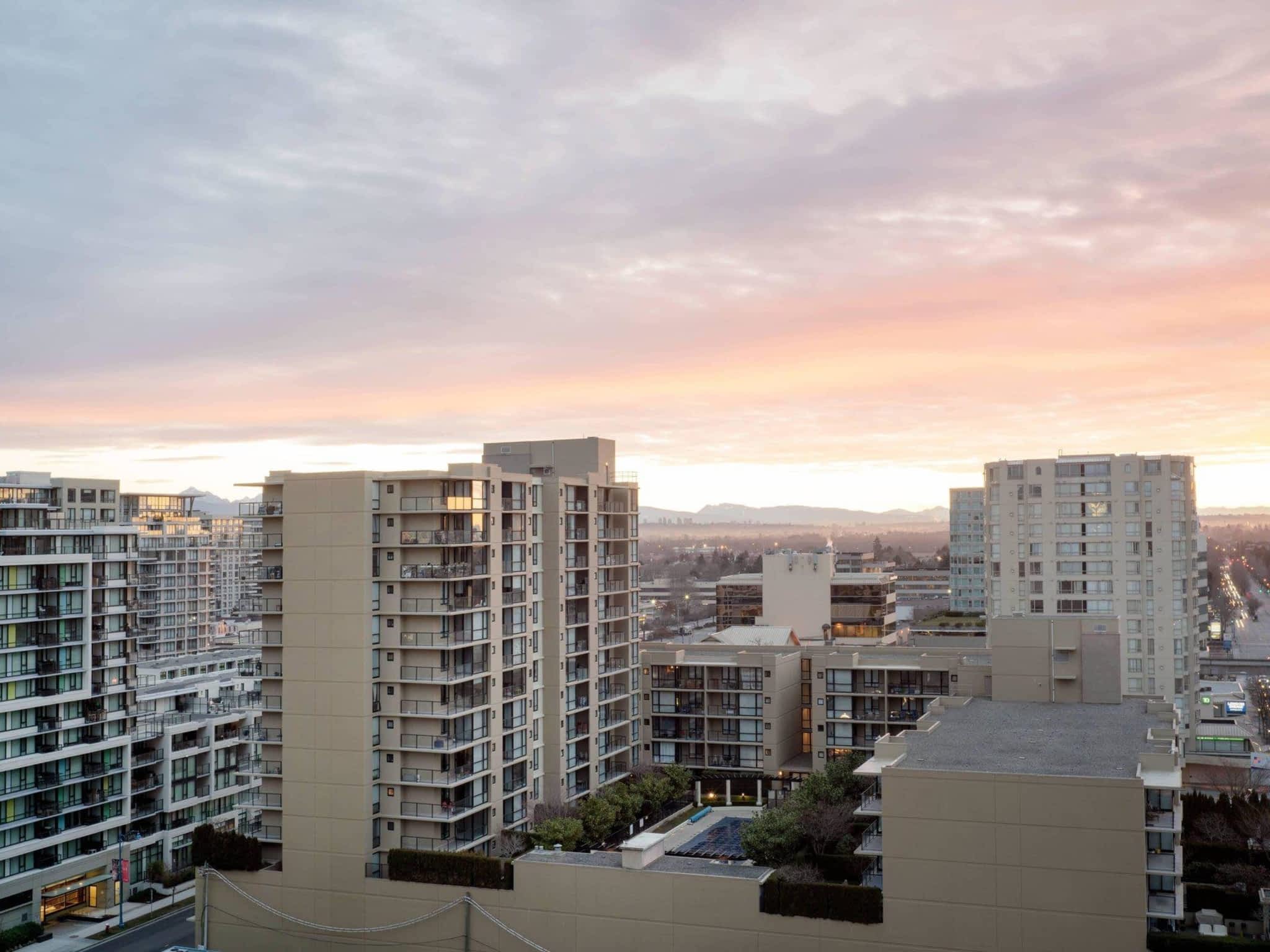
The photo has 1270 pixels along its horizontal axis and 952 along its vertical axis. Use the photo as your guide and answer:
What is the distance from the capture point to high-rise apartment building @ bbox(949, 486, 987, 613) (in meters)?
130

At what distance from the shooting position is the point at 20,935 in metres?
45.9

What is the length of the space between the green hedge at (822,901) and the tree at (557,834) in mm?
11869

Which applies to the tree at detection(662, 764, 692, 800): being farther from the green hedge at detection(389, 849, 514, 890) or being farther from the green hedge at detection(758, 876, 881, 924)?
the green hedge at detection(758, 876, 881, 924)

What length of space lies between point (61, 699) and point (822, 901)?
35558 millimetres

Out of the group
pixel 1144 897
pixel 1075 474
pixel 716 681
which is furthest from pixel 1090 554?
pixel 1144 897

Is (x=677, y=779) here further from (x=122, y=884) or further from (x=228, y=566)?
(x=228, y=566)

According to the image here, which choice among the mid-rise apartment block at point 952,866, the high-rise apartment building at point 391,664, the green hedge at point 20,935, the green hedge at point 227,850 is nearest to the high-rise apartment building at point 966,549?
the mid-rise apartment block at point 952,866

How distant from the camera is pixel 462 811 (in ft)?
148

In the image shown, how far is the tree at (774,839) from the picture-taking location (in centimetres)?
4300

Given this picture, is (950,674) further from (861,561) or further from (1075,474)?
(861,561)

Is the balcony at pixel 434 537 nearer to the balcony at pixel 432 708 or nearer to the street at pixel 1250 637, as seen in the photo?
the balcony at pixel 432 708

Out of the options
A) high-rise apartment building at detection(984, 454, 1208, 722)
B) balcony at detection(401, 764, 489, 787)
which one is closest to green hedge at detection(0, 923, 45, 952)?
balcony at detection(401, 764, 489, 787)

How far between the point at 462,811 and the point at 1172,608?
5382 cm

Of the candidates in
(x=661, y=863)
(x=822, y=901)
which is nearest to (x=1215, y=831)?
(x=822, y=901)
